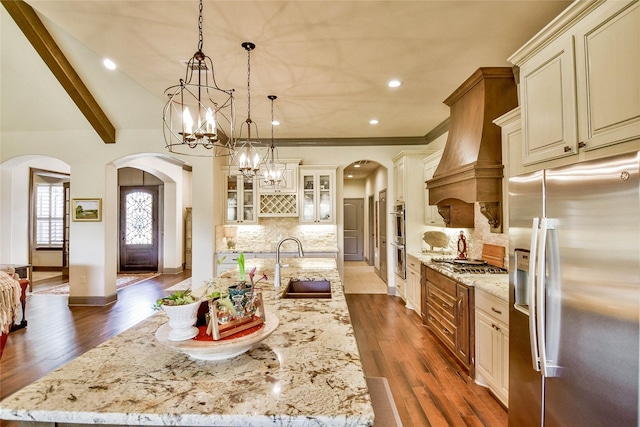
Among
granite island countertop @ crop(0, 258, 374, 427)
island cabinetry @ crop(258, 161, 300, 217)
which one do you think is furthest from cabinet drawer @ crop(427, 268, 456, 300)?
island cabinetry @ crop(258, 161, 300, 217)

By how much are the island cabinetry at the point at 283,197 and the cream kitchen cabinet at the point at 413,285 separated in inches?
87.3

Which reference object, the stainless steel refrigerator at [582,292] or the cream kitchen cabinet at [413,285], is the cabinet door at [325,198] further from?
the stainless steel refrigerator at [582,292]

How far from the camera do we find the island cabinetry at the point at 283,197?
5590 millimetres

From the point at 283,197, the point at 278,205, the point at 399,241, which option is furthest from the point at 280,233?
the point at 399,241

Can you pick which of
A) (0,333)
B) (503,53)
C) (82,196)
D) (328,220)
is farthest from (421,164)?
(82,196)

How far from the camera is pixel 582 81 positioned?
1.52m

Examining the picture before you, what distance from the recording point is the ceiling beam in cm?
346

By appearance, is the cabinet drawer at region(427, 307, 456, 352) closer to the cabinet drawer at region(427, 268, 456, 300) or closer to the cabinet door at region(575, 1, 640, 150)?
the cabinet drawer at region(427, 268, 456, 300)

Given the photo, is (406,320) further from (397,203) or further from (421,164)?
(421,164)

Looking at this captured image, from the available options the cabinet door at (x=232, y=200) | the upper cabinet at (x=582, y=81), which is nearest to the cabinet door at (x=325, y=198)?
the cabinet door at (x=232, y=200)

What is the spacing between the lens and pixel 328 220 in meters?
5.69

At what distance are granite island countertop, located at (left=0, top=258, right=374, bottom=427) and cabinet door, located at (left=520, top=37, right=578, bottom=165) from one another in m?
1.56

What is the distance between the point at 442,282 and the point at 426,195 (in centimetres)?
199

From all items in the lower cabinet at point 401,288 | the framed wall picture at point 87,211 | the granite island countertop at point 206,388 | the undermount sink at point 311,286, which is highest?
the framed wall picture at point 87,211
